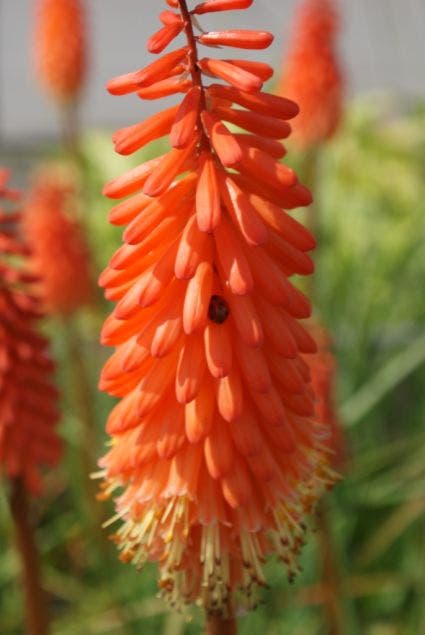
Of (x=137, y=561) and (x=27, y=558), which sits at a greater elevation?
(x=137, y=561)

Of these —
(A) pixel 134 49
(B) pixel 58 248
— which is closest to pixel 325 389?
(B) pixel 58 248

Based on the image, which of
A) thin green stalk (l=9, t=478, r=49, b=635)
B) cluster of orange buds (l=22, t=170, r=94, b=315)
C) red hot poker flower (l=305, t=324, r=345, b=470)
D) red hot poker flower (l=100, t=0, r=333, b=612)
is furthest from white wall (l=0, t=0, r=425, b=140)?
red hot poker flower (l=100, t=0, r=333, b=612)

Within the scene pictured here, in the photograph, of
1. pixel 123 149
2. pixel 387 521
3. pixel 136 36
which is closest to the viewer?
pixel 123 149

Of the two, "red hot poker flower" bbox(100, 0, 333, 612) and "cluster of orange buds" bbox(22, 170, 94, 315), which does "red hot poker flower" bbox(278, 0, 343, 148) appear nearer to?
"cluster of orange buds" bbox(22, 170, 94, 315)

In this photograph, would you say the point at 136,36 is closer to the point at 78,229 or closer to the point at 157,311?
the point at 78,229

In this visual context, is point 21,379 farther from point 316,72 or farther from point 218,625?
point 316,72

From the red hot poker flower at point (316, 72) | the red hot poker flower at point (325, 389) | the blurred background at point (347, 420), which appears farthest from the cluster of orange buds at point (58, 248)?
the red hot poker flower at point (325, 389)

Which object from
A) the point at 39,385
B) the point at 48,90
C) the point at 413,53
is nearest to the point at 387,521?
the point at 39,385
